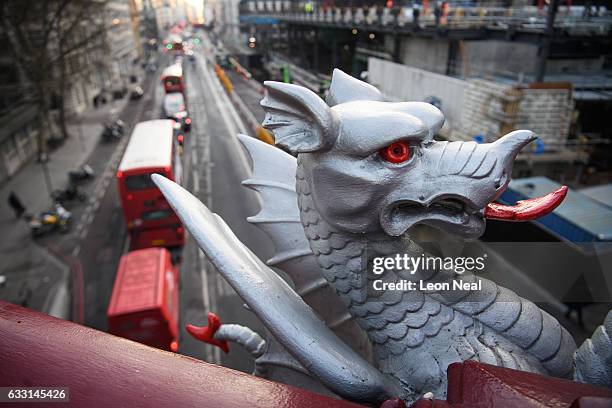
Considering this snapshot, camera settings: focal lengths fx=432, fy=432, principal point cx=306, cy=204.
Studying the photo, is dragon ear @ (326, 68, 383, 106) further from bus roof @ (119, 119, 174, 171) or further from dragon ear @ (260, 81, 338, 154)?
bus roof @ (119, 119, 174, 171)

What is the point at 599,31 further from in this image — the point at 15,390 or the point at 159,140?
the point at 15,390

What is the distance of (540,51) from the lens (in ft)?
42.1

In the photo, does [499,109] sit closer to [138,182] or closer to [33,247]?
[138,182]

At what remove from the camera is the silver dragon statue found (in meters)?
2.11

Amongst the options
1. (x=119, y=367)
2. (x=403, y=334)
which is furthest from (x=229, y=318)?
(x=119, y=367)

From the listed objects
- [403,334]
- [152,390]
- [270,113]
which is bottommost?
[403,334]

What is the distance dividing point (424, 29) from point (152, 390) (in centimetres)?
1769

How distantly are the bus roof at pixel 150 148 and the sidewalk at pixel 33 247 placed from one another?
3333 mm

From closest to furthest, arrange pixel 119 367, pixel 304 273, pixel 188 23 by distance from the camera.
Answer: pixel 119 367
pixel 304 273
pixel 188 23

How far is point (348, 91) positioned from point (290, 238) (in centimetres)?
115

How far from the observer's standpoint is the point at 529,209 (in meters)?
2.22

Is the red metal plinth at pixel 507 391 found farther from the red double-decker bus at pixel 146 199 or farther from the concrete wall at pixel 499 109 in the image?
the concrete wall at pixel 499 109

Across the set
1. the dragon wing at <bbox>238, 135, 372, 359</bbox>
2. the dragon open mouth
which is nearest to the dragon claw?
the dragon wing at <bbox>238, 135, 372, 359</bbox>

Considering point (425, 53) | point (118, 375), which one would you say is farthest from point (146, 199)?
point (425, 53)
